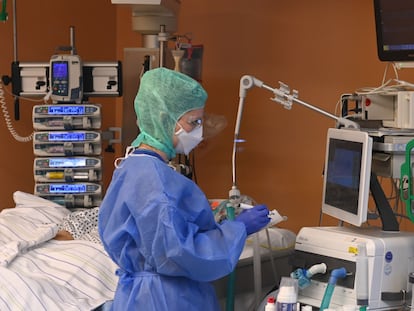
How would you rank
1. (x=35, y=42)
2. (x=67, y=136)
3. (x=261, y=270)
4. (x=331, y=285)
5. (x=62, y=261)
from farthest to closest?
(x=35, y=42)
(x=67, y=136)
(x=261, y=270)
(x=62, y=261)
(x=331, y=285)

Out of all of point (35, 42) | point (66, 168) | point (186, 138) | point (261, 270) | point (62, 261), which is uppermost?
point (35, 42)

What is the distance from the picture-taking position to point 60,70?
3.84 metres

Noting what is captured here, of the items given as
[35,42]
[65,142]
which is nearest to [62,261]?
[65,142]

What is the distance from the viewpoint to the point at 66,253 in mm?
3039

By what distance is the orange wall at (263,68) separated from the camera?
175 inches

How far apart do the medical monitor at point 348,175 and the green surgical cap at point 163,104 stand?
20.0 inches

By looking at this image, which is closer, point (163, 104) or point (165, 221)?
point (165, 221)

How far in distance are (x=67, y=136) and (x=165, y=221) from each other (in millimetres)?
1713

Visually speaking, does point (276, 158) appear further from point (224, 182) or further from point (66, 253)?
point (66, 253)

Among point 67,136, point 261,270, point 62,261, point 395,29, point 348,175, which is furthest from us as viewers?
point 67,136

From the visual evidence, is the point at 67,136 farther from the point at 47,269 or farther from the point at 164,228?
the point at 164,228

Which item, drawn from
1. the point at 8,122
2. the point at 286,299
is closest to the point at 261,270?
the point at 286,299

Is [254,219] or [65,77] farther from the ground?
[65,77]

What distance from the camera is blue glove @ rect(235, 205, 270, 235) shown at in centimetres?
251
